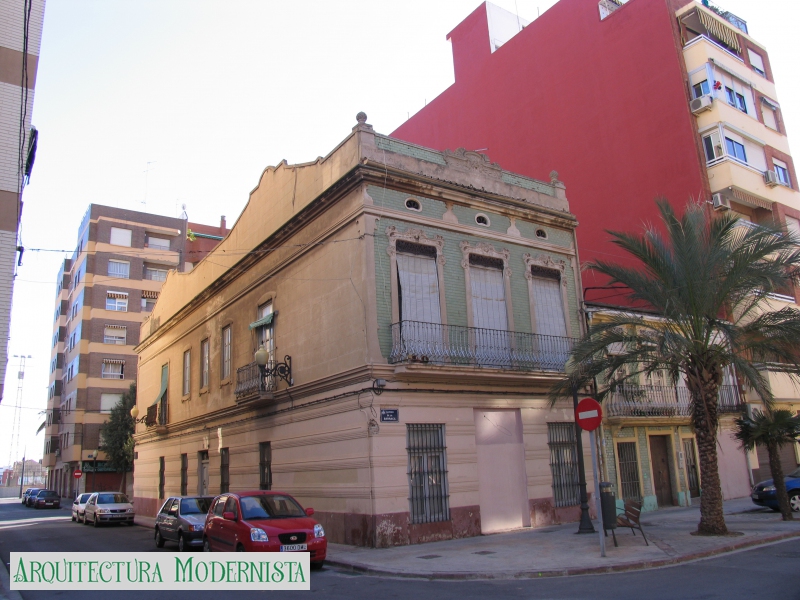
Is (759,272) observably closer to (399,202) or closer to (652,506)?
(399,202)

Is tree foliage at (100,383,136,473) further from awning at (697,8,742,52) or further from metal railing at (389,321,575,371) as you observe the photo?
awning at (697,8,742,52)

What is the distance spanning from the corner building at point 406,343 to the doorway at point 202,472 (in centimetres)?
328

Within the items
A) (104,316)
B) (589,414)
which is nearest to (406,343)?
(589,414)

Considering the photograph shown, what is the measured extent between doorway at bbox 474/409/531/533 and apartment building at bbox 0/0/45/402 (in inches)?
435

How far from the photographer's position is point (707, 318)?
13484mm

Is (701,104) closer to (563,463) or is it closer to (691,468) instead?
(691,468)

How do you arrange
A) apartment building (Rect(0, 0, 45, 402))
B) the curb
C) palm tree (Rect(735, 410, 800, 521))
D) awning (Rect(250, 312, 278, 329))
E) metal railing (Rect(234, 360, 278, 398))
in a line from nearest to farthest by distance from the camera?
1. the curb
2. apartment building (Rect(0, 0, 45, 402))
3. palm tree (Rect(735, 410, 800, 521))
4. metal railing (Rect(234, 360, 278, 398))
5. awning (Rect(250, 312, 278, 329))

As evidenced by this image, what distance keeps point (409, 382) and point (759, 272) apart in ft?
25.4

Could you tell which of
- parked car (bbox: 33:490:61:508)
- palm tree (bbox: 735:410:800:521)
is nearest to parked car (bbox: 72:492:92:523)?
parked car (bbox: 33:490:61:508)

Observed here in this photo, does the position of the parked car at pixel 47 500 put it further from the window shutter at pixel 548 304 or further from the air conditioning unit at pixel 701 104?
the air conditioning unit at pixel 701 104

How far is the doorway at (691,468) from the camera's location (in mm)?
21219

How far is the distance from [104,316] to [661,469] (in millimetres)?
44182

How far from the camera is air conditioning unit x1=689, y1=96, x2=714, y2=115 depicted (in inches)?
957

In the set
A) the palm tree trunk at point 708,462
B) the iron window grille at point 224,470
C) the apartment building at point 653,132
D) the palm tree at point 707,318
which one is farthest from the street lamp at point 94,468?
the palm tree trunk at point 708,462
